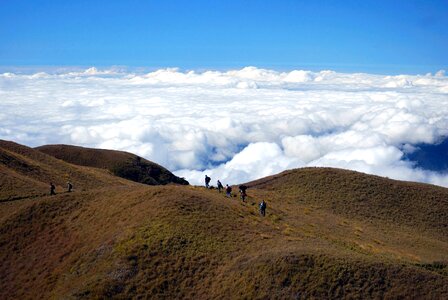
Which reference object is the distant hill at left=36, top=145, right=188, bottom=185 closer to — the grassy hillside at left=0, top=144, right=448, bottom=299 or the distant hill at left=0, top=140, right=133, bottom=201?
the distant hill at left=0, top=140, right=133, bottom=201

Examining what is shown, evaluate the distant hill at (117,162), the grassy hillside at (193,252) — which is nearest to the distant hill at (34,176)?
the grassy hillside at (193,252)

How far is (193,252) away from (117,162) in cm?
8291

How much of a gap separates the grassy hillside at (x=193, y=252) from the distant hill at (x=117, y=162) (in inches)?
2318

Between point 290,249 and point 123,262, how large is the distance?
13.9 metres

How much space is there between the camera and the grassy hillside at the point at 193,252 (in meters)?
33.0

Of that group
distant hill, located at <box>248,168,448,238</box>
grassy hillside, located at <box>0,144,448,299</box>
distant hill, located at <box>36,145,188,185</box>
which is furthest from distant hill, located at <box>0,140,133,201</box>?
distant hill, located at <box>248,168,448,238</box>

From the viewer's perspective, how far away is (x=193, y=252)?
123 ft

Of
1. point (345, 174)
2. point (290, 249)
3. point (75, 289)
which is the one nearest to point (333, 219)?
point (345, 174)

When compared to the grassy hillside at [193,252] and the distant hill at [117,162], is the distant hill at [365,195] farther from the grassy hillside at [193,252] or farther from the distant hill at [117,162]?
the distant hill at [117,162]

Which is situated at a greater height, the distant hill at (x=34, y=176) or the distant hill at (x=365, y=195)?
the distant hill at (x=34, y=176)

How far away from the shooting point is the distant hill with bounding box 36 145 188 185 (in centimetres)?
11300

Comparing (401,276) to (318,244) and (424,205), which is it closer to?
(318,244)

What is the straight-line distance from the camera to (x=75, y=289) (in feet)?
109

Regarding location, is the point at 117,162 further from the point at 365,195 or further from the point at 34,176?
the point at 365,195
